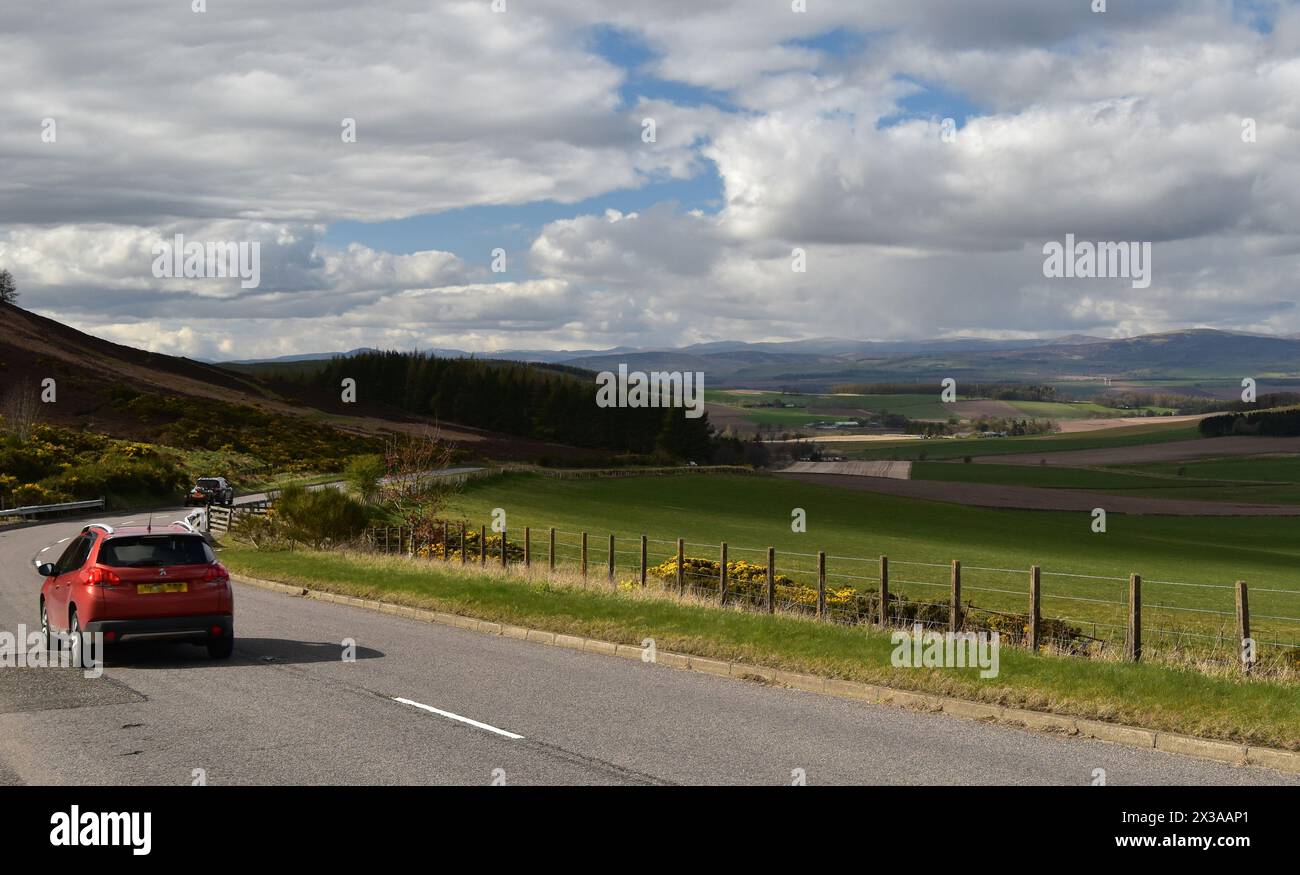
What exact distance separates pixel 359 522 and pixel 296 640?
73.1ft

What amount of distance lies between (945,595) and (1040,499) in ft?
184

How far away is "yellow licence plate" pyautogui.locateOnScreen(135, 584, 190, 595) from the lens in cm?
1542

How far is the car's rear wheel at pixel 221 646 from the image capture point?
15.8 metres

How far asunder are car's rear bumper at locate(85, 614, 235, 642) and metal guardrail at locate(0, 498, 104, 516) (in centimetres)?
4745

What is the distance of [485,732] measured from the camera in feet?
36.1

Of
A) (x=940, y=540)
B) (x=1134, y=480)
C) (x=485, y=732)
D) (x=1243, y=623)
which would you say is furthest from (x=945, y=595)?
(x=1134, y=480)

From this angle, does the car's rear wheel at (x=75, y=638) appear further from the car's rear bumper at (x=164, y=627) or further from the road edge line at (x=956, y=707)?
the road edge line at (x=956, y=707)

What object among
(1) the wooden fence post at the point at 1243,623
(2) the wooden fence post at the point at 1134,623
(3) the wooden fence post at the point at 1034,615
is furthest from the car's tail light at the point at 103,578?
(1) the wooden fence post at the point at 1243,623

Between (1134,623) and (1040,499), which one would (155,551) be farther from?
(1040,499)

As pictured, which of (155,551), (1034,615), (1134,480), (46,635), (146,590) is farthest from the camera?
(1134,480)

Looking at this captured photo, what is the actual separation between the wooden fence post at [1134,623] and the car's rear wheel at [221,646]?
11595 mm

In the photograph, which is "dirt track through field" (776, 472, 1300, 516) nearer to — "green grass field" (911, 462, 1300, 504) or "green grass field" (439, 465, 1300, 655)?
"green grass field" (439, 465, 1300, 655)

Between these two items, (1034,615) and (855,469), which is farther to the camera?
(855,469)
